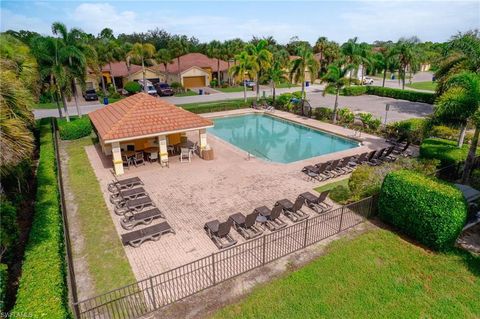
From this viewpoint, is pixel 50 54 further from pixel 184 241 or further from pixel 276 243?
pixel 276 243

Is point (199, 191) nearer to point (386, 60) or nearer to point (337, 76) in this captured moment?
point (337, 76)

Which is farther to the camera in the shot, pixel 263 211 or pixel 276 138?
pixel 276 138

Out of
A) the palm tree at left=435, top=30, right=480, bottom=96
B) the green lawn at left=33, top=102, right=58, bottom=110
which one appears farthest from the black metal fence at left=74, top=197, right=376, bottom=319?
the green lawn at left=33, top=102, right=58, bottom=110

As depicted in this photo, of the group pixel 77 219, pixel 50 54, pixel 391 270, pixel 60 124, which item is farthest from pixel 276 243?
pixel 50 54

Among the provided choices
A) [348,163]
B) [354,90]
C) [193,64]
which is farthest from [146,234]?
[193,64]

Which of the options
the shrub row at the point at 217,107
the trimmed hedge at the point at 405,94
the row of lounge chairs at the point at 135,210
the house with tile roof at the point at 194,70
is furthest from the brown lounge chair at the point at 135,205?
the house with tile roof at the point at 194,70

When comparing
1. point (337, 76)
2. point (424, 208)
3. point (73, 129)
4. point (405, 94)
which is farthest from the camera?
point (405, 94)

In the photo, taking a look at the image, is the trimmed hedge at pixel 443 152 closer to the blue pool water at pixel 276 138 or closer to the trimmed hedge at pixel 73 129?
the blue pool water at pixel 276 138
